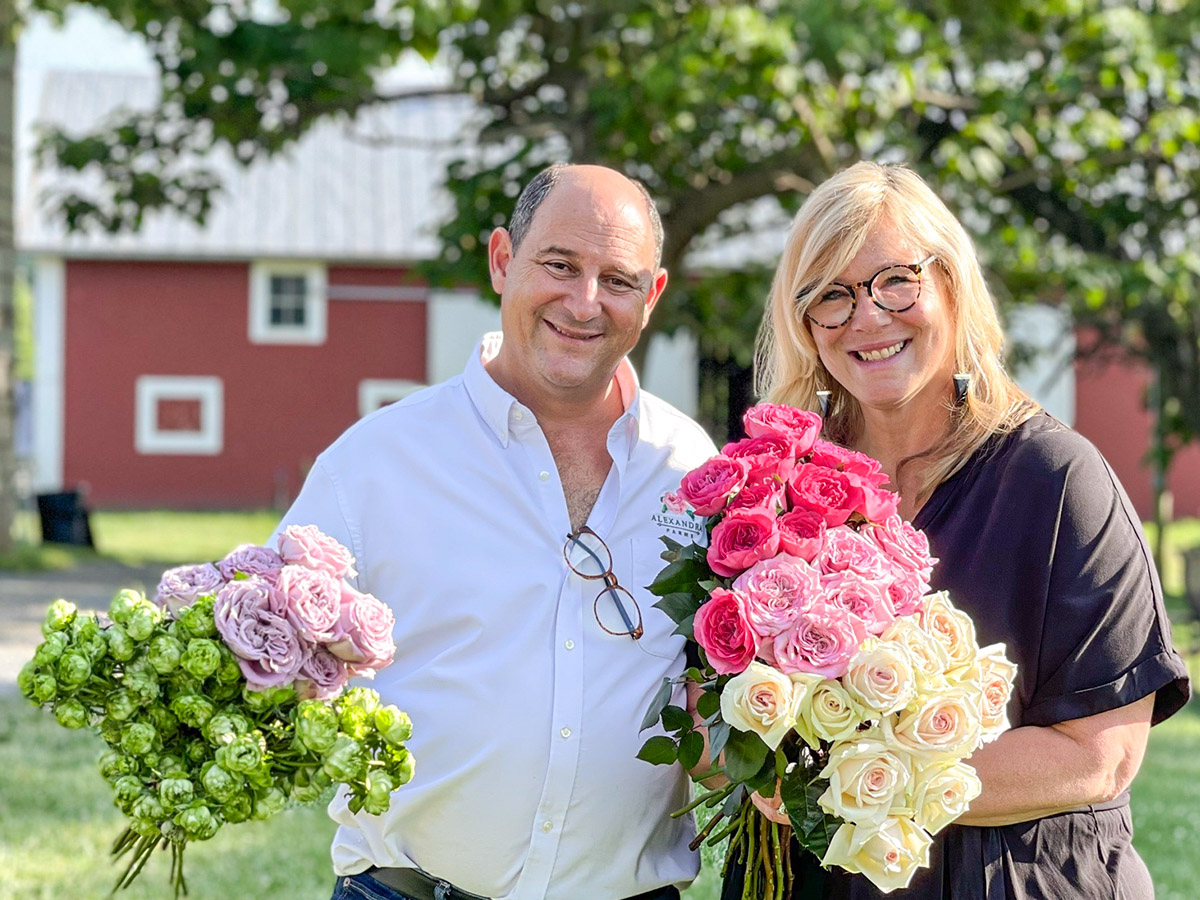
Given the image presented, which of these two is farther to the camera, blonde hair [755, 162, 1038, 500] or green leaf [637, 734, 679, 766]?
blonde hair [755, 162, 1038, 500]

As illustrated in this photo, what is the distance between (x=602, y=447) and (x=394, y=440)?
19.1 inches

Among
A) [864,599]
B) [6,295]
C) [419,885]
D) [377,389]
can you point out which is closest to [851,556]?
[864,599]

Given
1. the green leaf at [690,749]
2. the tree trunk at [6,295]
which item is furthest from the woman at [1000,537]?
the tree trunk at [6,295]

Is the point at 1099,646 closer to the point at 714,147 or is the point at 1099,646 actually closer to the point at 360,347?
the point at 714,147

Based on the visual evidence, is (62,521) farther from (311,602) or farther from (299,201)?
(311,602)

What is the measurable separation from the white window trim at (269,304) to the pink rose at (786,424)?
2576 cm

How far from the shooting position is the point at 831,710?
7.29ft

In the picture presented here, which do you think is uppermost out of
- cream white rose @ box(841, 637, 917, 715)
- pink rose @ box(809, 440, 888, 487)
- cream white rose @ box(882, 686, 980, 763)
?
pink rose @ box(809, 440, 888, 487)

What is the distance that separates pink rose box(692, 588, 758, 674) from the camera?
226 cm

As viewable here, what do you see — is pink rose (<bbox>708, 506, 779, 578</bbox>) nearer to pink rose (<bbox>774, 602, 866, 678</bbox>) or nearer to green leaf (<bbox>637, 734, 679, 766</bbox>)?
pink rose (<bbox>774, 602, 866, 678</bbox>)

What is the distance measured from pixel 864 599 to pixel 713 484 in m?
0.38

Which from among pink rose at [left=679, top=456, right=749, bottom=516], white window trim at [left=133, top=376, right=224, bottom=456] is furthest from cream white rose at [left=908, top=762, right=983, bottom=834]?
white window trim at [left=133, top=376, right=224, bottom=456]

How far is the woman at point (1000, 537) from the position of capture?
247cm

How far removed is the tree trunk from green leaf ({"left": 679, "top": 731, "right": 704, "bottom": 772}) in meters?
13.7
